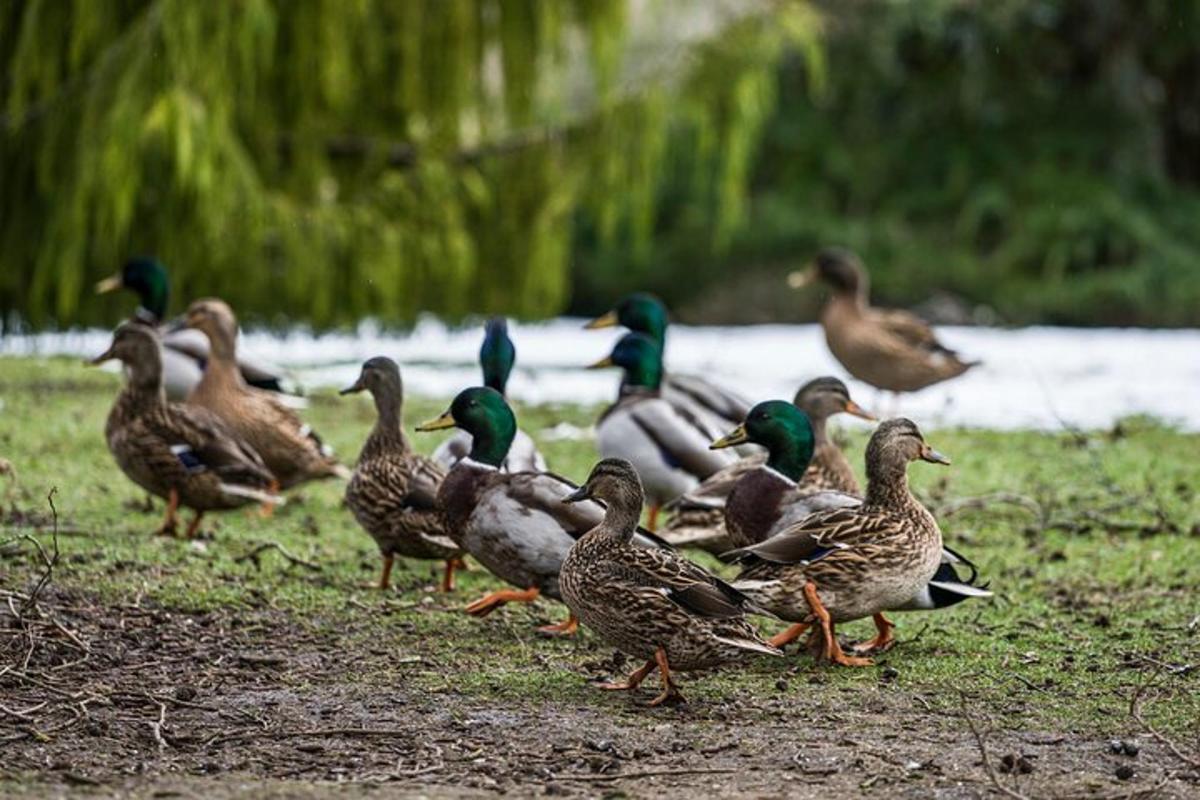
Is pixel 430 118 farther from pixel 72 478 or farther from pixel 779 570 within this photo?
pixel 779 570

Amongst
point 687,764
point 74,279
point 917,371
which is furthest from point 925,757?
point 74,279

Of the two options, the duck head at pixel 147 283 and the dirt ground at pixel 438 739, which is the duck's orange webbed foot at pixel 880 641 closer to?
the dirt ground at pixel 438 739

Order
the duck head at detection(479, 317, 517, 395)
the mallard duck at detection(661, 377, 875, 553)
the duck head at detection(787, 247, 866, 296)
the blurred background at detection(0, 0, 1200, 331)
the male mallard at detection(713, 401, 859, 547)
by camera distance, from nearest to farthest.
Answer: the male mallard at detection(713, 401, 859, 547), the mallard duck at detection(661, 377, 875, 553), the duck head at detection(479, 317, 517, 395), the duck head at detection(787, 247, 866, 296), the blurred background at detection(0, 0, 1200, 331)

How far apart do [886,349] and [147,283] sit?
13.2ft

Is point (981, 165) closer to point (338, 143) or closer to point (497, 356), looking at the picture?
point (338, 143)

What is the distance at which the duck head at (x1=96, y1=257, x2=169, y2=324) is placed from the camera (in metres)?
10.6

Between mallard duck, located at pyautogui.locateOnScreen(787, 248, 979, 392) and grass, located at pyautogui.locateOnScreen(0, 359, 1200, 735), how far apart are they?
0.95 meters

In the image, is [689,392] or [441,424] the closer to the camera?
[441,424]

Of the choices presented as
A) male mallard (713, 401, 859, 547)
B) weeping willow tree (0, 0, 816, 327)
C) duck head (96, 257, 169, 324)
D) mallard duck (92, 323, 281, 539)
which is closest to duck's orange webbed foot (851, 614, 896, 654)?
Result: male mallard (713, 401, 859, 547)

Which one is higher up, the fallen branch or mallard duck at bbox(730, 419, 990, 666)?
mallard duck at bbox(730, 419, 990, 666)

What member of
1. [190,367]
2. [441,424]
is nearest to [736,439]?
[441,424]

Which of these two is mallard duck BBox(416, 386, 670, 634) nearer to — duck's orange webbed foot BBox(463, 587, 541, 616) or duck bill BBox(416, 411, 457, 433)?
duck's orange webbed foot BBox(463, 587, 541, 616)

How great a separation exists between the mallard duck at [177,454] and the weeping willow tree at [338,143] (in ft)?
13.8

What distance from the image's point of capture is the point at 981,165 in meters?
21.8
